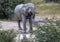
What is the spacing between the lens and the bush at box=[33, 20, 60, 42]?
8.87 m

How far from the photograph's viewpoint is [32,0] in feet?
84.7

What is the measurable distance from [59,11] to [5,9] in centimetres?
531

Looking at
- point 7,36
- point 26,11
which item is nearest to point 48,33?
point 7,36

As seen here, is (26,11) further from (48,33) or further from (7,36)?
(48,33)

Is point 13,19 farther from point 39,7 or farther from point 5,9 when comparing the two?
point 39,7

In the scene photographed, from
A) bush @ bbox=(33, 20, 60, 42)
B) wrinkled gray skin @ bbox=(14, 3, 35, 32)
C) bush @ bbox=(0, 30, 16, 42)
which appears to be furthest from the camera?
wrinkled gray skin @ bbox=(14, 3, 35, 32)

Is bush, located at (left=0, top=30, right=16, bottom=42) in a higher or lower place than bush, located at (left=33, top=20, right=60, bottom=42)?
lower

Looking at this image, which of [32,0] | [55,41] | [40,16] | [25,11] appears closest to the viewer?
[55,41]

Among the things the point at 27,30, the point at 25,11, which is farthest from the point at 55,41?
the point at 27,30

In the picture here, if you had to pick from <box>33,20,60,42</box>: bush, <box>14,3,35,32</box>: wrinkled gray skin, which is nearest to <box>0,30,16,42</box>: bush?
<box>33,20,60,42</box>: bush

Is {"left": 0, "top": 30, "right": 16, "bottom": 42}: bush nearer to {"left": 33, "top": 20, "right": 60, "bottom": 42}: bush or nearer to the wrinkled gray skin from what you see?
{"left": 33, "top": 20, "right": 60, "bottom": 42}: bush

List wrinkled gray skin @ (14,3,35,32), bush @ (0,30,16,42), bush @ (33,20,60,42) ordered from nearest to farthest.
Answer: bush @ (33,20,60,42)
bush @ (0,30,16,42)
wrinkled gray skin @ (14,3,35,32)

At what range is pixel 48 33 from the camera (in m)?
8.90

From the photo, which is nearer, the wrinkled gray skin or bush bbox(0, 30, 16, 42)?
bush bbox(0, 30, 16, 42)
